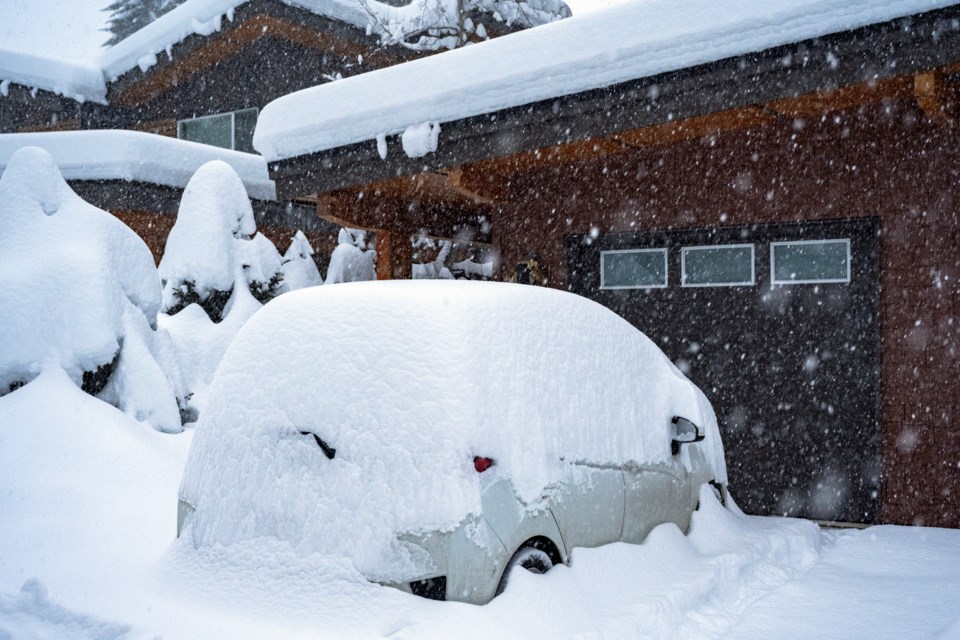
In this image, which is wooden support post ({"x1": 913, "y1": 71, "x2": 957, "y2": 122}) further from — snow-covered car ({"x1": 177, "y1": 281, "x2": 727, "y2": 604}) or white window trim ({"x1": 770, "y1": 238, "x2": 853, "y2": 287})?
snow-covered car ({"x1": 177, "y1": 281, "x2": 727, "y2": 604})

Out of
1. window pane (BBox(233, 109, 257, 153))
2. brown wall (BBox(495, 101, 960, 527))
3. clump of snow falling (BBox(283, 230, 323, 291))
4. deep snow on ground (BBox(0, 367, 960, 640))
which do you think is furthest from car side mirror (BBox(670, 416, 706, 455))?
window pane (BBox(233, 109, 257, 153))

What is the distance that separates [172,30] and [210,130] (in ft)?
6.93

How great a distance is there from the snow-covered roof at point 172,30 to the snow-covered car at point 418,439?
12.6 meters

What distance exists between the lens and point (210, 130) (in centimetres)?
1877

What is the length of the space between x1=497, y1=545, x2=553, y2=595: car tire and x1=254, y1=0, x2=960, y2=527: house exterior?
11.7 feet

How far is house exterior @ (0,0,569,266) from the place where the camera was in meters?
14.3

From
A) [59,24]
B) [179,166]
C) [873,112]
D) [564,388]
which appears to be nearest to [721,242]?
[873,112]

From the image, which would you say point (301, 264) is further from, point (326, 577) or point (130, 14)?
point (130, 14)

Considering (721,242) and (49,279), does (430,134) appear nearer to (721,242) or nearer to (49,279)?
(721,242)

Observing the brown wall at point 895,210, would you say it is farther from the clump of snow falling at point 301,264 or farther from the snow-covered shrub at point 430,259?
the clump of snow falling at point 301,264

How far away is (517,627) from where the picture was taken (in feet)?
11.2

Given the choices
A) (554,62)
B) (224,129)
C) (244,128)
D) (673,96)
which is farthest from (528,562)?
(224,129)

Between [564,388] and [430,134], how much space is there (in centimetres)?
A: 358

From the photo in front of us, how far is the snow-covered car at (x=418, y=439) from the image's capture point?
3.52m
